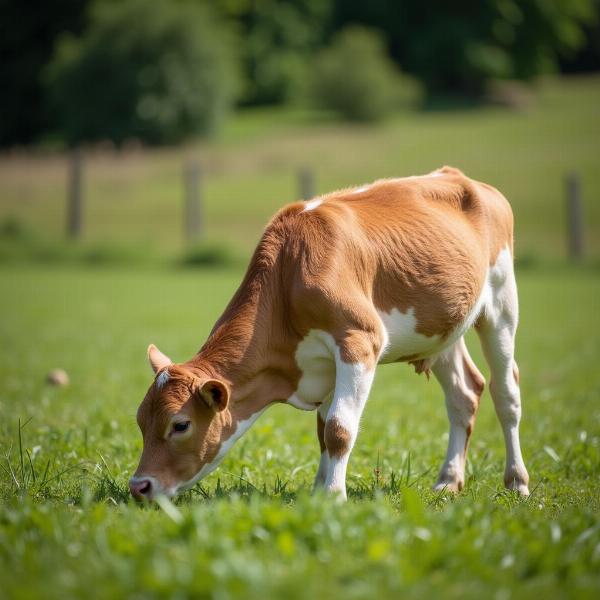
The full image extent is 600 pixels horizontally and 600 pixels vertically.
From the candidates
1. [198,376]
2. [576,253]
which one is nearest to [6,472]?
[198,376]

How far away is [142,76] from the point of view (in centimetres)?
5122

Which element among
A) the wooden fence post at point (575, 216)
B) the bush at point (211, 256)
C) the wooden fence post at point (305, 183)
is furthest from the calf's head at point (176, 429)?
the wooden fence post at point (575, 216)

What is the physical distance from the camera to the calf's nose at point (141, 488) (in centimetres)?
443

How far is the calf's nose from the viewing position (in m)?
4.43

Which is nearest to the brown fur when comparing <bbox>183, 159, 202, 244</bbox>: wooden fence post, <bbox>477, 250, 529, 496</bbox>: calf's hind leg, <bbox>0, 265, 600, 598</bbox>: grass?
<bbox>0, 265, 600, 598</bbox>: grass

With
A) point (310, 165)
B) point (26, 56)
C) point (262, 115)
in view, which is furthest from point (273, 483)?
point (26, 56)

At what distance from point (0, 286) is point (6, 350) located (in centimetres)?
842

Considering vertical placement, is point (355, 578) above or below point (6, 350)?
above

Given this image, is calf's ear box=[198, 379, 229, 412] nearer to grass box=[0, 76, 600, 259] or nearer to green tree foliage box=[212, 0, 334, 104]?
grass box=[0, 76, 600, 259]

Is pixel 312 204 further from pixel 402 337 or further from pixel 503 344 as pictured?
pixel 503 344

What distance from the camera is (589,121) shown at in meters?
48.6

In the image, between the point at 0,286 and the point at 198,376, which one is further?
the point at 0,286

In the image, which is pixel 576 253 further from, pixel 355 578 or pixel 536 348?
pixel 355 578

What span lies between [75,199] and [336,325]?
24.2m
